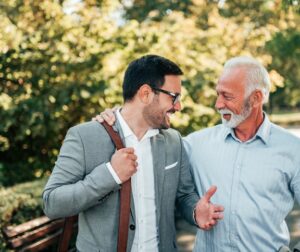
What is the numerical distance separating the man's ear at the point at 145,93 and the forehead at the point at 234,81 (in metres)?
0.48

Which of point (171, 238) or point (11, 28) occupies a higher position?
point (11, 28)

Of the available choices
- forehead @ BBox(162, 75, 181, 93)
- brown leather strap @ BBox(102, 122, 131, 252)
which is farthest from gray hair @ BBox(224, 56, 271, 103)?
brown leather strap @ BBox(102, 122, 131, 252)

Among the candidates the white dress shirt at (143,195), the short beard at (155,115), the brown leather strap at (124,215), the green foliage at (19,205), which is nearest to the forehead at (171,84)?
the short beard at (155,115)

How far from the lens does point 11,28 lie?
20.6 feet

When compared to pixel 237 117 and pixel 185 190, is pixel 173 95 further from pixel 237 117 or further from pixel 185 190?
pixel 185 190

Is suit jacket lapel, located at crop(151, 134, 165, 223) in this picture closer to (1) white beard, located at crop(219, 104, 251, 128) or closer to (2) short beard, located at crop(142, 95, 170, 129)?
(2) short beard, located at crop(142, 95, 170, 129)

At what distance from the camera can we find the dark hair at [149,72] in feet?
9.12

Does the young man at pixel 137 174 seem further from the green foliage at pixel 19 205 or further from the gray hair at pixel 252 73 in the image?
the green foliage at pixel 19 205

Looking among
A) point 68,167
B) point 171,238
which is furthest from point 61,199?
point 171,238

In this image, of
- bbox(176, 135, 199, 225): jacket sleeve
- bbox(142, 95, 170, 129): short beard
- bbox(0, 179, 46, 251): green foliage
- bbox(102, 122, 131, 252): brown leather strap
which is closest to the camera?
bbox(102, 122, 131, 252): brown leather strap

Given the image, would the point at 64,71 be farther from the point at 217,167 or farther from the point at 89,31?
the point at 217,167

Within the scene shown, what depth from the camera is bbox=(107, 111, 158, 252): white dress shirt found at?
2.67m

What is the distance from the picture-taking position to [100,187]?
242cm

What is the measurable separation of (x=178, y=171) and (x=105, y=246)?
656 millimetres
